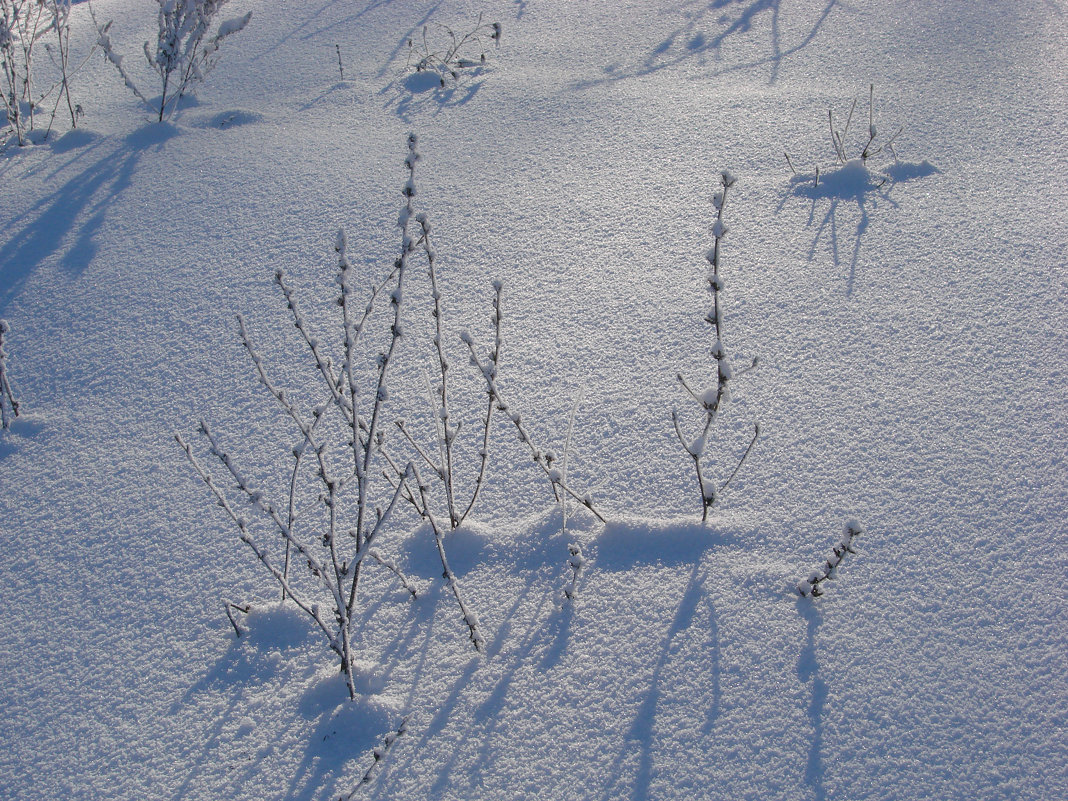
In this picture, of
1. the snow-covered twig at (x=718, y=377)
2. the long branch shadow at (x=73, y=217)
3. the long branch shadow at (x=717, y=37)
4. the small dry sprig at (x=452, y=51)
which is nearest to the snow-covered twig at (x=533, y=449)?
the snow-covered twig at (x=718, y=377)

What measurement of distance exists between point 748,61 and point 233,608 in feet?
12.7

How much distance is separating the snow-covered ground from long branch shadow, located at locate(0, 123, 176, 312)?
0.07 feet

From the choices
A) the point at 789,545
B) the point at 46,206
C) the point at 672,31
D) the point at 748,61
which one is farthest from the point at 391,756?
the point at 672,31

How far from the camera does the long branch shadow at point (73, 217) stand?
2.94m

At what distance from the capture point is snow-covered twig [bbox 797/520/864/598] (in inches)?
57.9

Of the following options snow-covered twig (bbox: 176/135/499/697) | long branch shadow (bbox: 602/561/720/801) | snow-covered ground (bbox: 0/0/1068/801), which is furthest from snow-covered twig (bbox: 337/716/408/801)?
long branch shadow (bbox: 602/561/720/801)

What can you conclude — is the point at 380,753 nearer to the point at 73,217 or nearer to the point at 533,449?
the point at 533,449

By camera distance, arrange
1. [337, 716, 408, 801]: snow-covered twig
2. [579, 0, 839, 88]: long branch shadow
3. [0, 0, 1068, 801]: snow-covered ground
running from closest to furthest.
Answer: [337, 716, 408, 801]: snow-covered twig < [0, 0, 1068, 801]: snow-covered ground < [579, 0, 839, 88]: long branch shadow

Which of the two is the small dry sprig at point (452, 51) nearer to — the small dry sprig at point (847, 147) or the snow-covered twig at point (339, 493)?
the small dry sprig at point (847, 147)

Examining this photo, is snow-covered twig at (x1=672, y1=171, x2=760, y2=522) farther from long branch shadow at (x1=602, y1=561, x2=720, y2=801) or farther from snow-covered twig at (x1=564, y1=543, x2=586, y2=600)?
snow-covered twig at (x1=564, y1=543, x2=586, y2=600)

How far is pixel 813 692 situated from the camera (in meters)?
1.40

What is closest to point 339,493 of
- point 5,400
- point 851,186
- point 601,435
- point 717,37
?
point 601,435

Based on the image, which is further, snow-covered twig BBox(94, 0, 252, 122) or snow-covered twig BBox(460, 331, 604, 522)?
snow-covered twig BBox(94, 0, 252, 122)

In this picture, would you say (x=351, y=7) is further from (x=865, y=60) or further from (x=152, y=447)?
(x=152, y=447)
